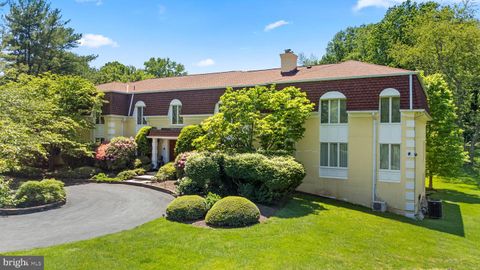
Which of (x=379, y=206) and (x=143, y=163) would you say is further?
(x=143, y=163)

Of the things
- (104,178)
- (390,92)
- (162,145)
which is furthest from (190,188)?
(390,92)

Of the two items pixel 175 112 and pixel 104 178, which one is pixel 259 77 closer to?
pixel 175 112

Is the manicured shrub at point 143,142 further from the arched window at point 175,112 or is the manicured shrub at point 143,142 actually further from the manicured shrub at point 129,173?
the manicured shrub at point 129,173

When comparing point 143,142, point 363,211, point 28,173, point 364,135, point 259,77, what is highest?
point 259,77

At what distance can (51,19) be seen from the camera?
38.8 metres

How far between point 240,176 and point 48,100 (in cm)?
1514

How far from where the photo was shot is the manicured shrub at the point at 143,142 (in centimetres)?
2495

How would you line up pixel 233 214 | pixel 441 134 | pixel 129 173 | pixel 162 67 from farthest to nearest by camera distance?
pixel 162 67 < pixel 441 134 < pixel 129 173 < pixel 233 214

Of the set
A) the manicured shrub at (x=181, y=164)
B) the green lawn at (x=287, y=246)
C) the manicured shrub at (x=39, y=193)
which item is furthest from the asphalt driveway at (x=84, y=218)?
the manicured shrub at (x=181, y=164)

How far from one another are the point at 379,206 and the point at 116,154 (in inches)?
666

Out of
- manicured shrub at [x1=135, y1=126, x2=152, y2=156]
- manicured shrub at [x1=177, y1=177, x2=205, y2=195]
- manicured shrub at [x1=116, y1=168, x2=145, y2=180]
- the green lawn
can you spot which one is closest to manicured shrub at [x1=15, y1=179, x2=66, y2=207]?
manicured shrub at [x1=177, y1=177, x2=205, y2=195]

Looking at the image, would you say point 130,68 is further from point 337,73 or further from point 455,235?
point 455,235

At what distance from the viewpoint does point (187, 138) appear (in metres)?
21.4

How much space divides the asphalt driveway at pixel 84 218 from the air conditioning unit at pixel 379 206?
407 inches
